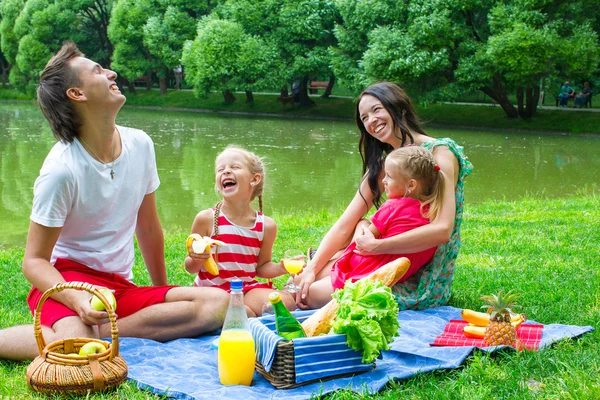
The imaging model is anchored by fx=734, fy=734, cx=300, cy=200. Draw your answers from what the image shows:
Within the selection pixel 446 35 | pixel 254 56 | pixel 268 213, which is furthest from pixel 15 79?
pixel 268 213

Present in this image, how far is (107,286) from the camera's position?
11.6ft

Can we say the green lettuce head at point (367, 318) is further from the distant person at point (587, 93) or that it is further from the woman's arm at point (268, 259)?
the distant person at point (587, 93)

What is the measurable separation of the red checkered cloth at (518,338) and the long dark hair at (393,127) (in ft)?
3.42

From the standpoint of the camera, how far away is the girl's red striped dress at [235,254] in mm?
4160

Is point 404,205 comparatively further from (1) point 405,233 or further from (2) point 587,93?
(2) point 587,93

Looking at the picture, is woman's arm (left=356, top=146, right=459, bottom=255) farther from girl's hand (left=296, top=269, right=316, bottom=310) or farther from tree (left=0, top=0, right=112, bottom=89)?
tree (left=0, top=0, right=112, bottom=89)

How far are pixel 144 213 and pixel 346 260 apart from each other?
1.12m

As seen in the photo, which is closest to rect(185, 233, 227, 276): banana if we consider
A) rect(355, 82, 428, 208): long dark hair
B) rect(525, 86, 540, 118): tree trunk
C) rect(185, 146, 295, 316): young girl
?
rect(185, 146, 295, 316): young girl

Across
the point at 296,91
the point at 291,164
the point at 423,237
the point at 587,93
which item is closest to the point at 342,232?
the point at 423,237

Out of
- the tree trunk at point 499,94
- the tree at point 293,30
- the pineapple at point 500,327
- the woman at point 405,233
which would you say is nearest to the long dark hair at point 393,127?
the woman at point 405,233

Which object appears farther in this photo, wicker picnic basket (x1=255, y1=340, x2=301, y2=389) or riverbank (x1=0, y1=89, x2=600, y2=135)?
riverbank (x1=0, y1=89, x2=600, y2=135)

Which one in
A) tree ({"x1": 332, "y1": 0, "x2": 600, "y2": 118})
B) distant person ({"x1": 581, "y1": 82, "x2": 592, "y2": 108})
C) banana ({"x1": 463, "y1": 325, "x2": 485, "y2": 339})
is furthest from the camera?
distant person ({"x1": 581, "y1": 82, "x2": 592, "y2": 108})

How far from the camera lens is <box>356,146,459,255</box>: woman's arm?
3779 mm

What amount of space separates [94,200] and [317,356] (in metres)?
1.34
